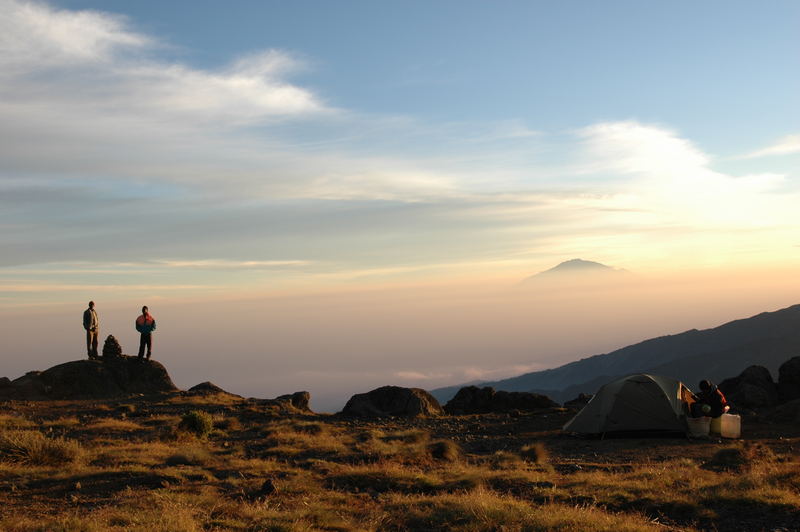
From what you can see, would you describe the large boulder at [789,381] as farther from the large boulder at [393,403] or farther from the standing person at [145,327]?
the standing person at [145,327]

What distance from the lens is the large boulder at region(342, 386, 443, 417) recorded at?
27641 mm

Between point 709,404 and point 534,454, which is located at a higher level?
point 709,404

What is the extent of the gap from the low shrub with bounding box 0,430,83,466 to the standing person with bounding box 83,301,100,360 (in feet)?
47.8

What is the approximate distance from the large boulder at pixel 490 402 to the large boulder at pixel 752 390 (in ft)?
24.3

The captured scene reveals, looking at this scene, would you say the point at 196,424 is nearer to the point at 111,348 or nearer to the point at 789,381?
the point at 111,348

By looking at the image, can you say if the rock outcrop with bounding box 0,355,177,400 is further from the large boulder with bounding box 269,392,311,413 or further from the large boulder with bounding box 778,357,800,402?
the large boulder with bounding box 778,357,800,402

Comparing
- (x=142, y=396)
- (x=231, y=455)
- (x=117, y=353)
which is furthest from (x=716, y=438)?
(x=117, y=353)

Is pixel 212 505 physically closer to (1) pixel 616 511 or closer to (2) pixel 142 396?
(1) pixel 616 511

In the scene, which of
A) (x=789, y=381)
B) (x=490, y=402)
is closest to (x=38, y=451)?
(x=490, y=402)

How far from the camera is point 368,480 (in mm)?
13422

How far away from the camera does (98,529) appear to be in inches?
354

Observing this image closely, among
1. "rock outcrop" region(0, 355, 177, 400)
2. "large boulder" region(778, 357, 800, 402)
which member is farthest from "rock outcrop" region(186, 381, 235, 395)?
"large boulder" region(778, 357, 800, 402)

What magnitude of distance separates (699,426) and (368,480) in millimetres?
12047

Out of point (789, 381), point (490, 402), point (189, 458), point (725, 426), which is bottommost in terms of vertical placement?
point (725, 426)
